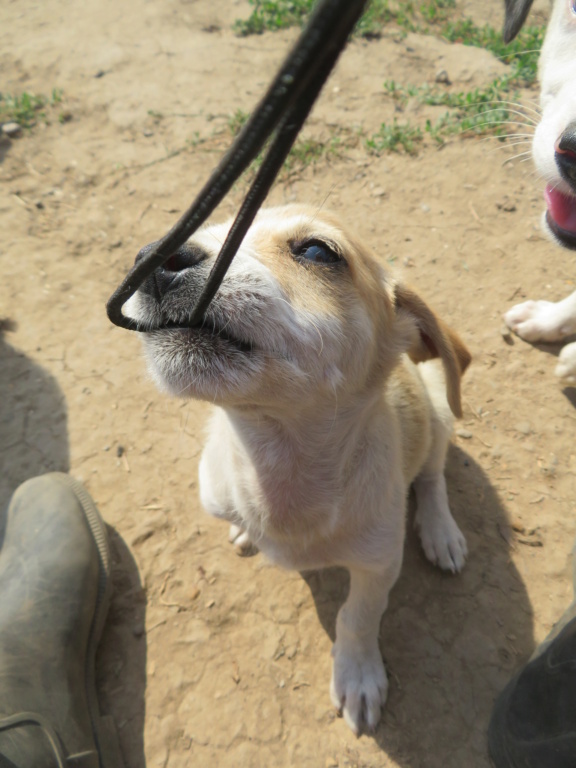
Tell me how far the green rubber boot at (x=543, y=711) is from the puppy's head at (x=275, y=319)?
1.37 metres

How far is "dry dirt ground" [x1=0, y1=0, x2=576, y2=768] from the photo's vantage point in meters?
2.66

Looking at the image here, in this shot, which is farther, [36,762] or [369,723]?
[369,723]

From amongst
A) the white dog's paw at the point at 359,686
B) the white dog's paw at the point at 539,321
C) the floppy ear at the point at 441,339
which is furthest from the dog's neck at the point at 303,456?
the white dog's paw at the point at 539,321

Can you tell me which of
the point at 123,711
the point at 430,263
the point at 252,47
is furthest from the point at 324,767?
the point at 252,47

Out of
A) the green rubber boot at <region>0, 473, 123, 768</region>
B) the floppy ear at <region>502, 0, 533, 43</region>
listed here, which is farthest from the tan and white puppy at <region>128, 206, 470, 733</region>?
the floppy ear at <region>502, 0, 533, 43</region>

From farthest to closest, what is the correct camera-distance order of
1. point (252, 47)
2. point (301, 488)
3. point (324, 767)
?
point (252, 47) < point (324, 767) < point (301, 488)

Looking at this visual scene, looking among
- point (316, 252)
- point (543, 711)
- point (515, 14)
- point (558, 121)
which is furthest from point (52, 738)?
point (515, 14)

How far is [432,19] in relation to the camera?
21.8 ft

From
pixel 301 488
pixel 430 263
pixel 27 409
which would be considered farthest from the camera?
pixel 430 263

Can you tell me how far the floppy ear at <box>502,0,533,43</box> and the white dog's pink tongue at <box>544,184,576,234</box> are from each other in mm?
1062

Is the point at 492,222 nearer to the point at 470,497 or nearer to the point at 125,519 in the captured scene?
the point at 470,497

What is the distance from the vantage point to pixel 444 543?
118 inches

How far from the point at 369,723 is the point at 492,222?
4.06 meters

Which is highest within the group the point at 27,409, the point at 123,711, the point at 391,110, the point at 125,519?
the point at 391,110
